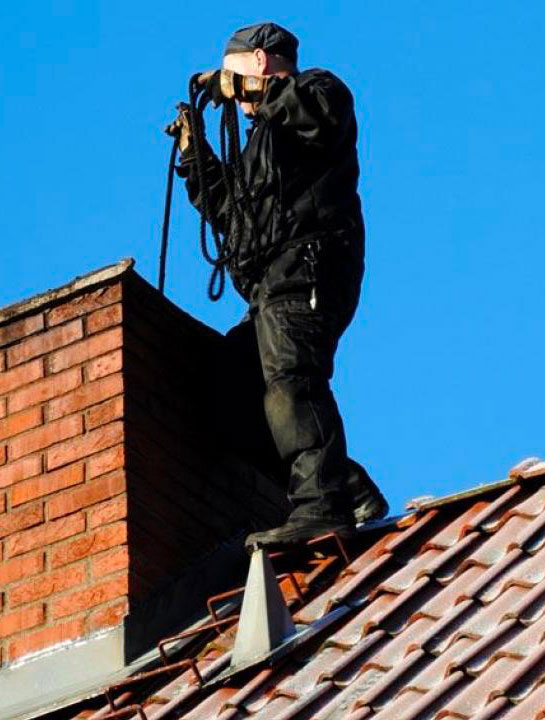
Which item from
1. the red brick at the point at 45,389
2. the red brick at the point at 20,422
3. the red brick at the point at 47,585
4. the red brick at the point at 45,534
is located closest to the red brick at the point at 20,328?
the red brick at the point at 45,389

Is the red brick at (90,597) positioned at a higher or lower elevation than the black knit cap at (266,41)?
lower

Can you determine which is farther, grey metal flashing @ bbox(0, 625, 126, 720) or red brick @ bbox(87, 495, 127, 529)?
red brick @ bbox(87, 495, 127, 529)

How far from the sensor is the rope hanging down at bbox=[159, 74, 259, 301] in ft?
28.6

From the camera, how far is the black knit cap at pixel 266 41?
8.96 m

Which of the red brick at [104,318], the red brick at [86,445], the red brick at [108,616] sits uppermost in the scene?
the red brick at [104,318]

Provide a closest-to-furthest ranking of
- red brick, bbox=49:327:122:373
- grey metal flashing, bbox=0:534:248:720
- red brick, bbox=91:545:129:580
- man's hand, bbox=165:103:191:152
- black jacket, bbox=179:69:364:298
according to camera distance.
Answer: grey metal flashing, bbox=0:534:248:720
red brick, bbox=91:545:129:580
black jacket, bbox=179:69:364:298
red brick, bbox=49:327:122:373
man's hand, bbox=165:103:191:152

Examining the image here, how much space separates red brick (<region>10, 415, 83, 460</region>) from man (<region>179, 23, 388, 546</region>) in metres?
0.75

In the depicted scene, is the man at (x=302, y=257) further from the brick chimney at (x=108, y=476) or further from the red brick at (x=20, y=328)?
the red brick at (x=20, y=328)

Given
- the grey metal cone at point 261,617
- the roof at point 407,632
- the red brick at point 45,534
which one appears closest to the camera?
the roof at point 407,632

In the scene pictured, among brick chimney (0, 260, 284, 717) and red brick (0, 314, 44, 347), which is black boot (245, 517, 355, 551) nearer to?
brick chimney (0, 260, 284, 717)

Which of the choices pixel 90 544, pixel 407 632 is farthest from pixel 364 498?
pixel 407 632

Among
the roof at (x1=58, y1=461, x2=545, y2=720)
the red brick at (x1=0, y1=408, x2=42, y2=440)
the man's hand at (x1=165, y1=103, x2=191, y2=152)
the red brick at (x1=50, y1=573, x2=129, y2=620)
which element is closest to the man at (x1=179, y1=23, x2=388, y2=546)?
the man's hand at (x1=165, y1=103, x2=191, y2=152)

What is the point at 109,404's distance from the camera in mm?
8562

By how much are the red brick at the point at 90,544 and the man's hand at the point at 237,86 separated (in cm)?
179
